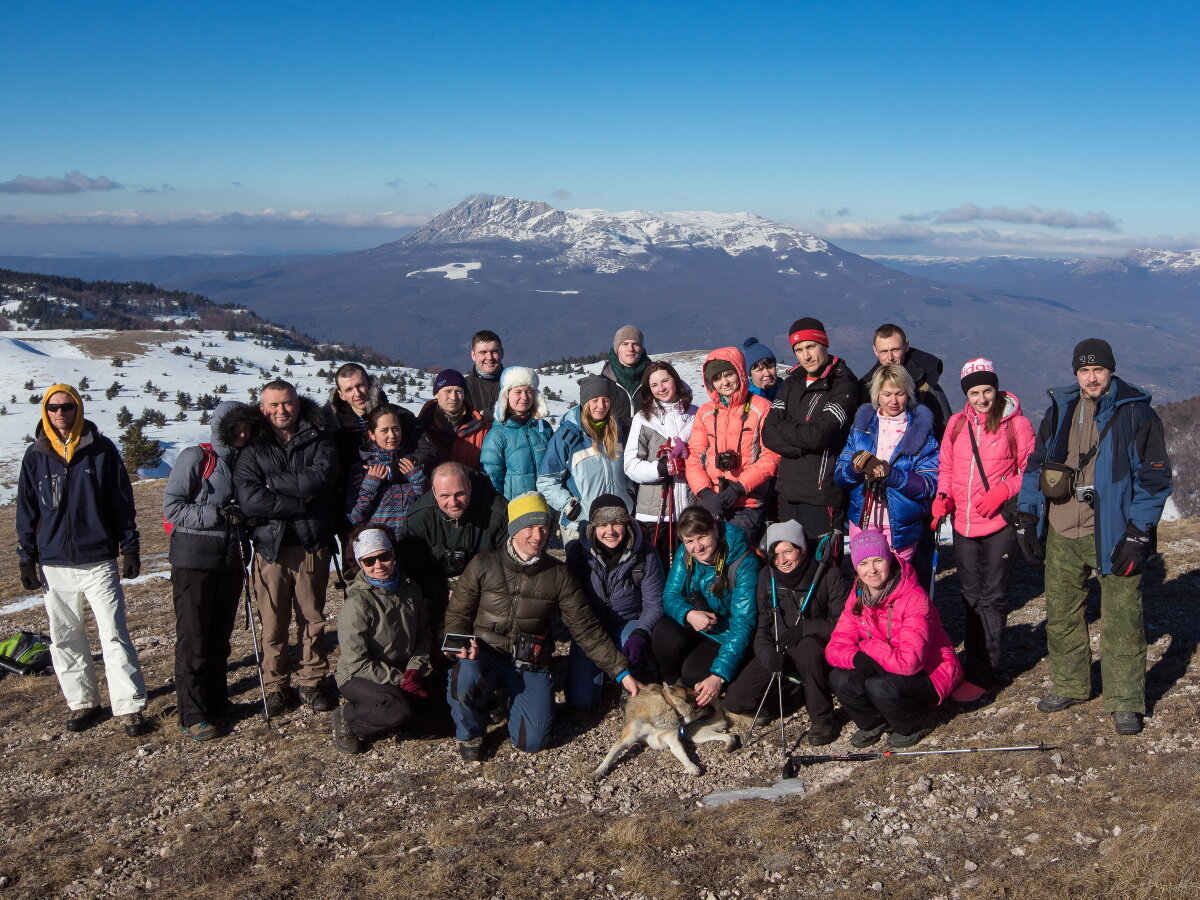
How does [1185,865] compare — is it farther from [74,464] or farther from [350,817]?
[74,464]

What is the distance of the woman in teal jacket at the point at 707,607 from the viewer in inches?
249

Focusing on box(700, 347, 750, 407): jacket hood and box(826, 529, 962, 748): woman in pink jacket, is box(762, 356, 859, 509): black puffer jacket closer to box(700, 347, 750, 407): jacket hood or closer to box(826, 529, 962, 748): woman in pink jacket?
box(700, 347, 750, 407): jacket hood

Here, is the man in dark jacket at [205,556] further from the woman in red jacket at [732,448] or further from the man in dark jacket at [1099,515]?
the man in dark jacket at [1099,515]

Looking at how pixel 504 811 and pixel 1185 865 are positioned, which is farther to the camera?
pixel 504 811

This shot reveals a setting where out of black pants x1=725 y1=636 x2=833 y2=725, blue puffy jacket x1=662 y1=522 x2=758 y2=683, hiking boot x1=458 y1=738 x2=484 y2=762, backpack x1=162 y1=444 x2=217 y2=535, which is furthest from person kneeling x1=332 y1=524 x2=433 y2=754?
black pants x1=725 y1=636 x2=833 y2=725

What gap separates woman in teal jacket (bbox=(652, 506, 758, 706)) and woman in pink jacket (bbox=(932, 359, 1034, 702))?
5.53 ft

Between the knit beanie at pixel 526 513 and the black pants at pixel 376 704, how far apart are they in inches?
59.2

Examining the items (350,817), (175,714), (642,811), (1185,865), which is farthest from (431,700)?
(1185,865)

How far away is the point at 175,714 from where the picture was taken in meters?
7.15

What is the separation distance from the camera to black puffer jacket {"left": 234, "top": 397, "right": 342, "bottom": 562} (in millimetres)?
6426

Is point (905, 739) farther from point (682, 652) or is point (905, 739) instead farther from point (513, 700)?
point (513, 700)

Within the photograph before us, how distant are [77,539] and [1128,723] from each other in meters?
8.07

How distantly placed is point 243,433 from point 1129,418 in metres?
6.54

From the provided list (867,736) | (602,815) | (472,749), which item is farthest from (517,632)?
(867,736)
